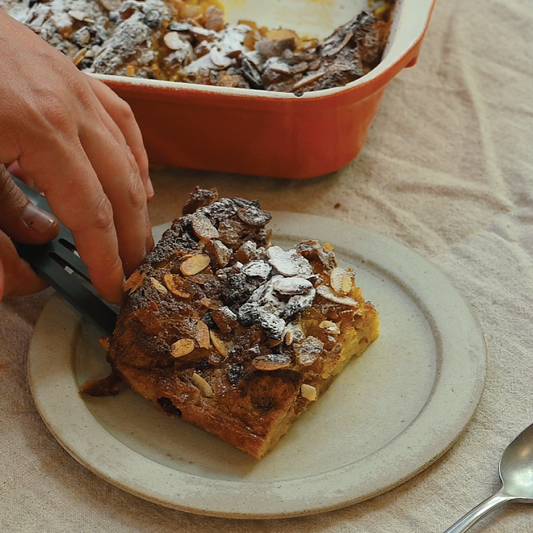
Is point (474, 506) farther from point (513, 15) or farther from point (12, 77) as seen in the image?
point (513, 15)

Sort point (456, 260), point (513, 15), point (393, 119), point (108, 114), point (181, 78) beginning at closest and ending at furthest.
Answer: point (108, 114), point (456, 260), point (181, 78), point (393, 119), point (513, 15)

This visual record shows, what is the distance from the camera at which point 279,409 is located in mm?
1102

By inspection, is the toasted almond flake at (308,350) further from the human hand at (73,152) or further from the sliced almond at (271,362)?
the human hand at (73,152)

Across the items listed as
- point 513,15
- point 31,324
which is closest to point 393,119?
point 513,15

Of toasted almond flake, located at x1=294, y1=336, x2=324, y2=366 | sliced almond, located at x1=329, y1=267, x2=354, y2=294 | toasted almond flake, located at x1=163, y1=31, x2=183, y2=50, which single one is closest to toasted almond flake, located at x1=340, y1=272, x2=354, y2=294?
sliced almond, located at x1=329, y1=267, x2=354, y2=294

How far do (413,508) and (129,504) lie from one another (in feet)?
1.50

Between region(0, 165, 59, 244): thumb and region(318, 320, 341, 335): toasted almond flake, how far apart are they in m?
0.59

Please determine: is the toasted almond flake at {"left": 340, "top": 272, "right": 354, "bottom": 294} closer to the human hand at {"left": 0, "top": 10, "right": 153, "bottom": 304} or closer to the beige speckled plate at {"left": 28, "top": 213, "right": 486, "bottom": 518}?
the beige speckled plate at {"left": 28, "top": 213, "right": 486, "bottom": 518}

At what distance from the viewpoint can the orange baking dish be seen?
1.51m

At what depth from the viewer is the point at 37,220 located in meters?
1.36

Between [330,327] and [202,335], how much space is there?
0.23 metres

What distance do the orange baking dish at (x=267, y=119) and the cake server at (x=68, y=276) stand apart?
0.38 m

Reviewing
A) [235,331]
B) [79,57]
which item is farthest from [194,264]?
[79,57]

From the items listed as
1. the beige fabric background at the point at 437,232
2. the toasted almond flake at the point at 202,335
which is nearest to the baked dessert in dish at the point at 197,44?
the beige fabric background at the point at 437,232
